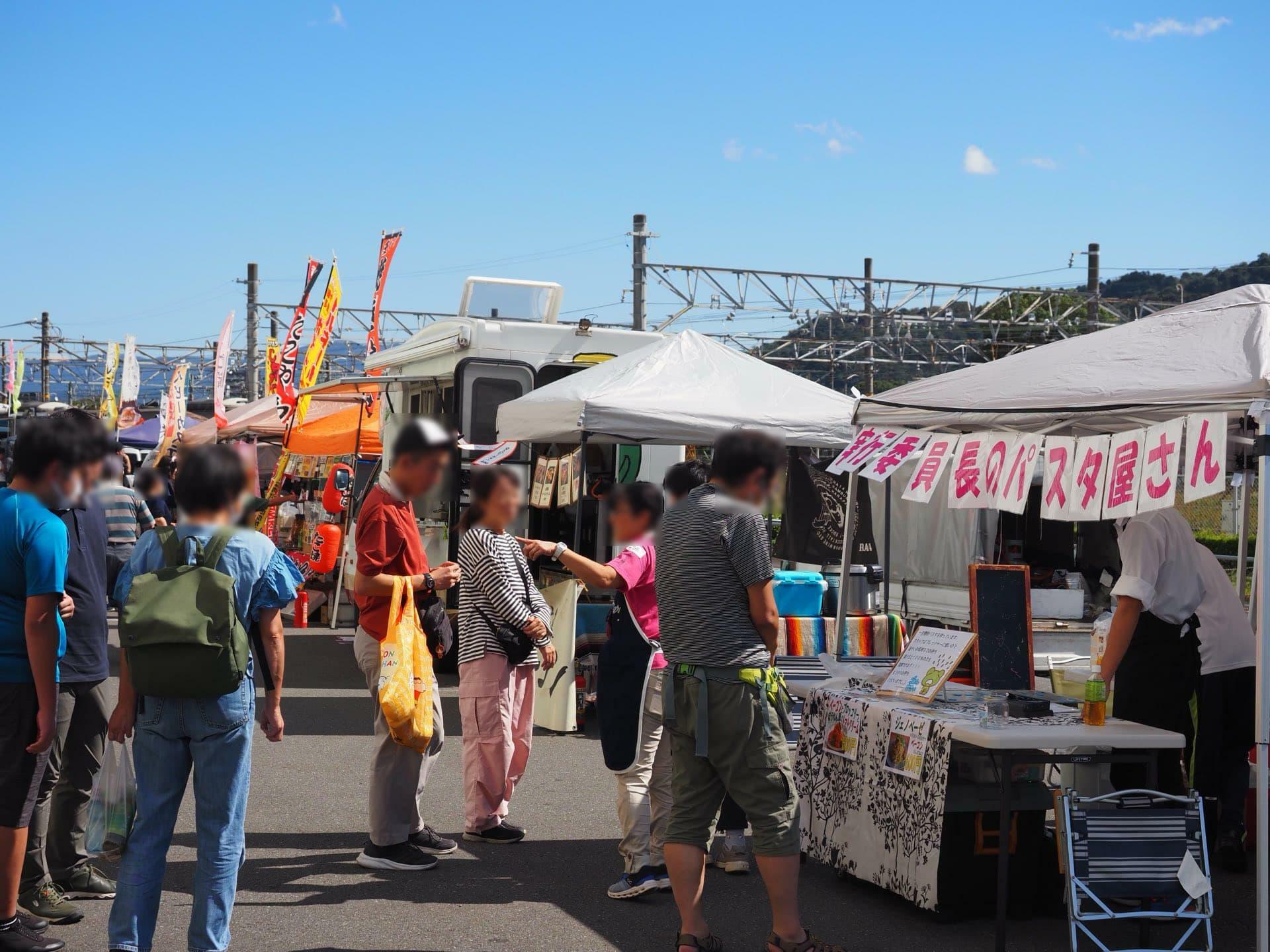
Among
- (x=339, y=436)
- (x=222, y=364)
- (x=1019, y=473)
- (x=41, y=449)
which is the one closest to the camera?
(x=41, y=449)

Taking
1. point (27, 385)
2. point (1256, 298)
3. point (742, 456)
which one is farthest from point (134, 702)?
point (27, 385)

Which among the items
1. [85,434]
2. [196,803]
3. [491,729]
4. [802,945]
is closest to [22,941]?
[196,803]

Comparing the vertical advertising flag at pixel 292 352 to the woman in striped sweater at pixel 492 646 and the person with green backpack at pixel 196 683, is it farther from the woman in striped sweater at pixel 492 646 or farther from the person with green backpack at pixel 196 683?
the person with green backpack at pixel 196 683

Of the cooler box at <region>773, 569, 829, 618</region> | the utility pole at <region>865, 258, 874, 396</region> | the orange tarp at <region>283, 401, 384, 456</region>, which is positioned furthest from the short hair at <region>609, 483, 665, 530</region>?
the utility pole at <region>865, 258, 874, 396</region>

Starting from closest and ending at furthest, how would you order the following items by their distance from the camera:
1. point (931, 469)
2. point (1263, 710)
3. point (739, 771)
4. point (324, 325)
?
1. point (739, 771)
2. point (1263, 710)
3. point (931, 469)
4. point (324, 325)

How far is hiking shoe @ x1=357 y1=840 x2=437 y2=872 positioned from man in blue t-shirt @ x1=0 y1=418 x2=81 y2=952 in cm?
153

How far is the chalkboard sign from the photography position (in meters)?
5.30

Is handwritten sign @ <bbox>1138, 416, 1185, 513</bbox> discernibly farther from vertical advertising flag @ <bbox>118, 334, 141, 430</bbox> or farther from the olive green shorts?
vertical advertising flag @ <bbox>118, 334, 141, 430</bbox>

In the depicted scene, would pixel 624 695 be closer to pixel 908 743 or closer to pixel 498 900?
pixel 498 900

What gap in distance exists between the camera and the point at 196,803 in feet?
12.3

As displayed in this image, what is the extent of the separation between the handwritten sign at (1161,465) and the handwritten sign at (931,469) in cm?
121

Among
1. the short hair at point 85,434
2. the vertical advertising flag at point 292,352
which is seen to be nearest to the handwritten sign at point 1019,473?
the short hair at point 85,434

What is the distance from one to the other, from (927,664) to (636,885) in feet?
5.04

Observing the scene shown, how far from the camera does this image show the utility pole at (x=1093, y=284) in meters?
27.9
